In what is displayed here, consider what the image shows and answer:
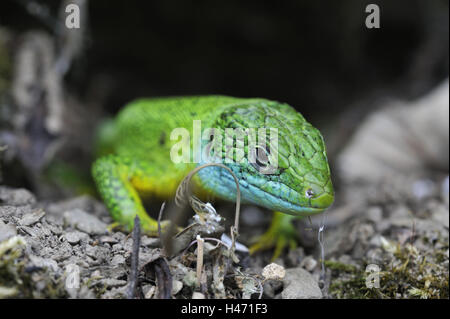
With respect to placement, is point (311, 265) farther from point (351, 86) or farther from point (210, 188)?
point (351, 86)

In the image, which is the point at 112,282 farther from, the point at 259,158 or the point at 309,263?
the point at 309,263

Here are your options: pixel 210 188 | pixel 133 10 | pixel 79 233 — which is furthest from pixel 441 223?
pixel 133 10

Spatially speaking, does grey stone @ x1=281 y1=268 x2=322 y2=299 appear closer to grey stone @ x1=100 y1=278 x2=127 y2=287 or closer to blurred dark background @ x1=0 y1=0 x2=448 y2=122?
grey stone @ x1=100 y1=278 x2=127 y2=287

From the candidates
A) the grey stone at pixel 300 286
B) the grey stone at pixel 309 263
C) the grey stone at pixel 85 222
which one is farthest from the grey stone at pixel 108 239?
the grey stone at pixel 309 263

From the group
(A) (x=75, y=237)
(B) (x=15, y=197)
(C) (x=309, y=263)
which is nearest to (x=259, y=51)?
(C) (x=309, y=263)

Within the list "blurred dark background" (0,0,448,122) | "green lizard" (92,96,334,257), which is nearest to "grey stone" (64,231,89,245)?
"green lizard" (92,96,334,257)

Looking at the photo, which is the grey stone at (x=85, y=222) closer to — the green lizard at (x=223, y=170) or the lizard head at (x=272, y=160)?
the green lizard at (x=223, y=170)
